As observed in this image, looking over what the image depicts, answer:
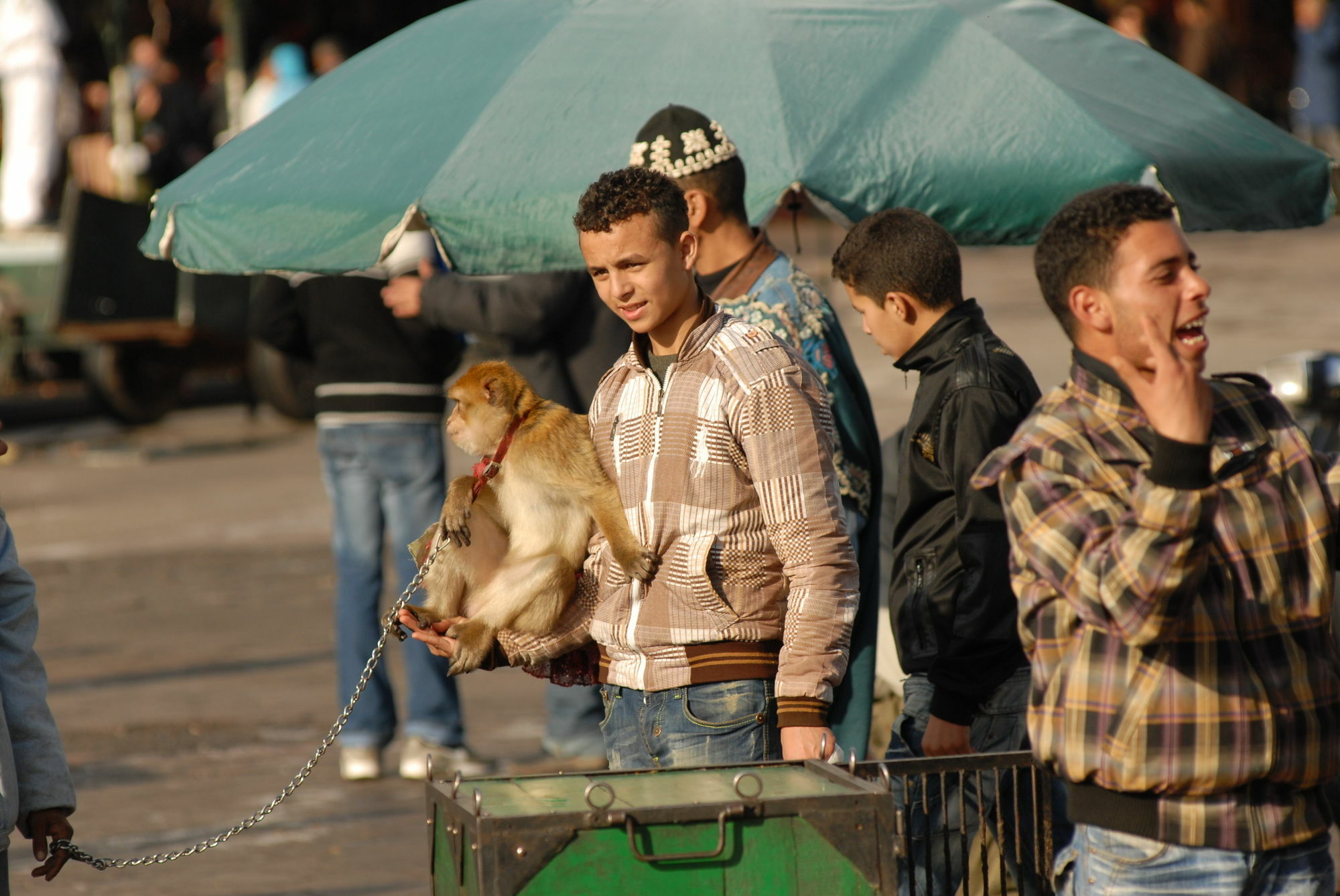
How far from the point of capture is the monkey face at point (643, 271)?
11.7ft

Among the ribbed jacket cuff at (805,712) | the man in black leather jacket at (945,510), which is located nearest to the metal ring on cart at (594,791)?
the ribbed jacket cuff at (805,712)

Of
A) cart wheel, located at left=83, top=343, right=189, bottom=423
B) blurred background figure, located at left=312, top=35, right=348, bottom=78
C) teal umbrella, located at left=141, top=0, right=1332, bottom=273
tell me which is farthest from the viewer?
cart wheel, located at left=83, top=343, right=189, bottom=423

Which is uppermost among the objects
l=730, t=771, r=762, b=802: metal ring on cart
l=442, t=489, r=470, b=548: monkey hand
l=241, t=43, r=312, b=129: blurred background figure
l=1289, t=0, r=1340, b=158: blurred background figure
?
l=1289, t=0, r=1340, b=158: blurred background figure

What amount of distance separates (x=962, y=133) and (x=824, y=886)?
114 inches

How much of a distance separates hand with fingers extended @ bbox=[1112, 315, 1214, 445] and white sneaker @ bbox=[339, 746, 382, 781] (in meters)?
5.26

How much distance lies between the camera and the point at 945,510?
424 centimetres

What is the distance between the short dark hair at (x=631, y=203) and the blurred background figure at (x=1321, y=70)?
2203 cm

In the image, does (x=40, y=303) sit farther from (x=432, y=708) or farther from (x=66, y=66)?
(x=432, y=708)

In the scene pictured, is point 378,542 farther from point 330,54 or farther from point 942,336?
point 330,54

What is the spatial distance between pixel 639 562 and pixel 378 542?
3.88 meters

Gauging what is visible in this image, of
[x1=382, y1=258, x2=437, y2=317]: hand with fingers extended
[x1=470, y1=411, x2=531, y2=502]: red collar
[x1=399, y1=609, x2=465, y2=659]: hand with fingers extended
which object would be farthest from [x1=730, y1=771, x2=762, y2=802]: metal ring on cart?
[x1=382, y1=258, x2=437, y2=317]: hand with fingers extended

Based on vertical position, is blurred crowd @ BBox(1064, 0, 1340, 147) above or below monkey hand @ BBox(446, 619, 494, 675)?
above

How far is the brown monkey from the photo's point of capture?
12.9 feet

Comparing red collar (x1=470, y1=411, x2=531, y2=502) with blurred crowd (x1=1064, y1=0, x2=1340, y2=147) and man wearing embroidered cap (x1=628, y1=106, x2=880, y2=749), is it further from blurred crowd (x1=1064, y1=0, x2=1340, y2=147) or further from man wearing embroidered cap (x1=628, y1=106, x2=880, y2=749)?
blurred crowd (x1=1064, y1=0, x2=1340, y2=147)
